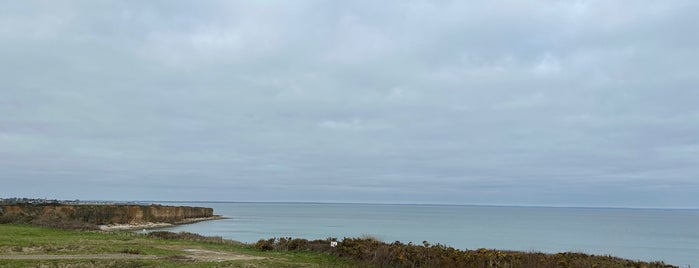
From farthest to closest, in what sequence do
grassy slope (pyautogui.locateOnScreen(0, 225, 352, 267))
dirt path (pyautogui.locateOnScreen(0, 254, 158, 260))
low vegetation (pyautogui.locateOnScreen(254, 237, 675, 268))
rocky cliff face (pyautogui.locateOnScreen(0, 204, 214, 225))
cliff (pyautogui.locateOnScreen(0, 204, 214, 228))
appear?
1. rocky cliff face (pyautogui.locateOnScreen(0, 204, 214, 225))
2. cliff (pyautogui.locateOnScreen(0, 204, 214, 228))
3. low vegetation (pyautogui.locateOnScreen(254, 237, 675, 268))
4. dirt path (pyautogui.locateOnScreen(0, 254, 158, 260))
5. grassy slope (pyautogui.locateOnScreen(0, 225, 352, 267))

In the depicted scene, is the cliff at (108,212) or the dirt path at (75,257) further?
the cliff at (108,212)

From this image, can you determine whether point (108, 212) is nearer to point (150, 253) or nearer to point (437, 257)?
point (150, 253)

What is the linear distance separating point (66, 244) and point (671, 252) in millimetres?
56438

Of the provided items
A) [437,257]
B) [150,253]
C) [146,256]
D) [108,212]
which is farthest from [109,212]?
[437,257]

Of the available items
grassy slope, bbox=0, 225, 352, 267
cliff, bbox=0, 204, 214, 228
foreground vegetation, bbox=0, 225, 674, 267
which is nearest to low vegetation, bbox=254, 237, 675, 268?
foreground vegetation, bbox=0, 225, 674, 267

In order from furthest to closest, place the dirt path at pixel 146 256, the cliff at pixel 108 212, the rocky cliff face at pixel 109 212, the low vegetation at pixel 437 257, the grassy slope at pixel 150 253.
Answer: the rocky cliff face at pixel 109 212 → the cliff at pixel 108 212 → the low vegetation at pixel 437 257 → the dirt path at pixel 146 256 → the grassy slope at pixel 150 253

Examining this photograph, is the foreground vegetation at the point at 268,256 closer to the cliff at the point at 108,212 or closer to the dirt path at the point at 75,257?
the dirt path at the point at 75,257

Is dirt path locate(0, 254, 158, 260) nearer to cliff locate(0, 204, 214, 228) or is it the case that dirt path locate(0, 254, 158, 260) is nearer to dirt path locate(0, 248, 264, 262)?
dirt path locate(0, 248, 264, 262)

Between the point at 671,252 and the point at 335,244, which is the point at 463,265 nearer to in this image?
the point at 335,244

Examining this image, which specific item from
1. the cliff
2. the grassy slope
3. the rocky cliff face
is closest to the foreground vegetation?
the grassy slope

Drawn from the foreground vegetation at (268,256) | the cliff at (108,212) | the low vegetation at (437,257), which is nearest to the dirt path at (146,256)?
the foreground vegetation at (268,256)

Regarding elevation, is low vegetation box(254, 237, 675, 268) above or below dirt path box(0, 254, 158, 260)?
above

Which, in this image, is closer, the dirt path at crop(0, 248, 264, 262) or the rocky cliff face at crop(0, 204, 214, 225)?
the dirt path at crop(0, 248, 264, 262)

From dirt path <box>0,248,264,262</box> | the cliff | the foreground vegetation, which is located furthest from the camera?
the cliff
